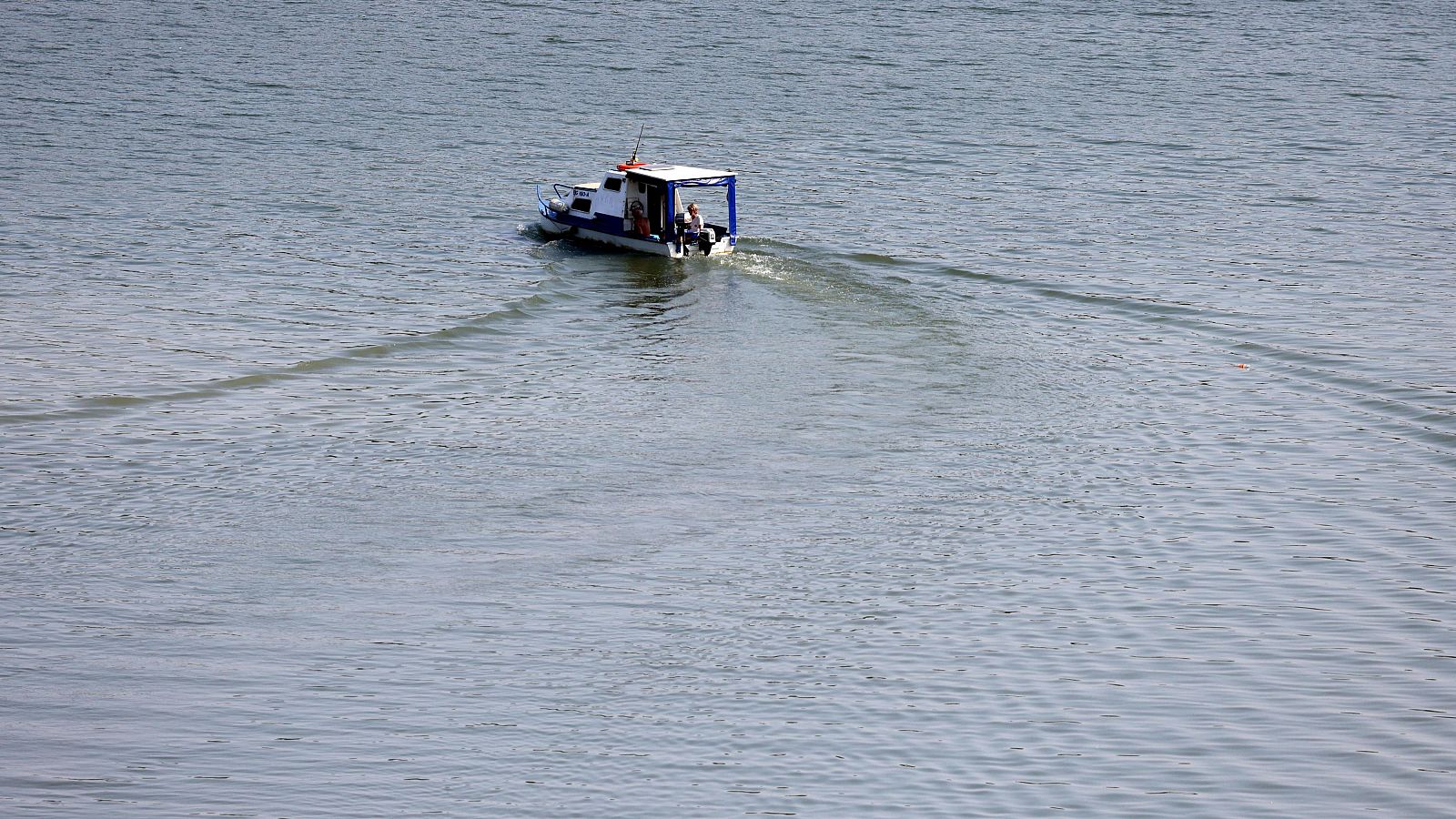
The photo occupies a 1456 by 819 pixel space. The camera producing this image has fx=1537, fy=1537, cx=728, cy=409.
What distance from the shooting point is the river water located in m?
18.3

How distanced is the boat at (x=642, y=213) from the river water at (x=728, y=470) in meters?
0.70

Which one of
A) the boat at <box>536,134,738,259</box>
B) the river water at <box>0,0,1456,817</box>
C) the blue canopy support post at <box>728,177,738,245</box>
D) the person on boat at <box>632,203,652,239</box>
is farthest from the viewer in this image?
the person on boat at <box>632,203,652,239</box>

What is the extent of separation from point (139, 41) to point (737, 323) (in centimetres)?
4362

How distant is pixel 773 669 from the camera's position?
20250 mm

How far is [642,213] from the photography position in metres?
43.5

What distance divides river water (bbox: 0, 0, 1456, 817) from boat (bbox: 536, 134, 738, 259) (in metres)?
0.70

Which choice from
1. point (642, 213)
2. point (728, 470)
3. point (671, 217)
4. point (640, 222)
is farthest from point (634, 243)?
point (728, 470)

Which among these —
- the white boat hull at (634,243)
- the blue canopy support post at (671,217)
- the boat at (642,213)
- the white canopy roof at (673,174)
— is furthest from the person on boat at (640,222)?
the white canopy roof at (673,174)

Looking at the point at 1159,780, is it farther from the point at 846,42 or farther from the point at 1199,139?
the point at 846,42

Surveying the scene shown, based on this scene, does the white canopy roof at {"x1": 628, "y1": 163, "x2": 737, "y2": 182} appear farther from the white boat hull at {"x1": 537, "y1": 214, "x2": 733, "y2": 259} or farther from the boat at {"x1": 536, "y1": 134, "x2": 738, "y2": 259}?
the white boat hull at {"x1": 537, "y1": 214, "x2": 733, "y2": 259}

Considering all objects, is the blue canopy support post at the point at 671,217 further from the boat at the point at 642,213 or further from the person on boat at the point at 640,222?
the person on boat at the point at 640,222

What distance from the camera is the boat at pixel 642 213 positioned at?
140ft

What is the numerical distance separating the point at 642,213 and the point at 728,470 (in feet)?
59.1

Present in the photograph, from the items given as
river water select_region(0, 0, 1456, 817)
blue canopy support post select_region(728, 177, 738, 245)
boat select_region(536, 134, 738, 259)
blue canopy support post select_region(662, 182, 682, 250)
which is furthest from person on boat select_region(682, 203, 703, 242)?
river water select_region(0, 0, 1456, 817)
